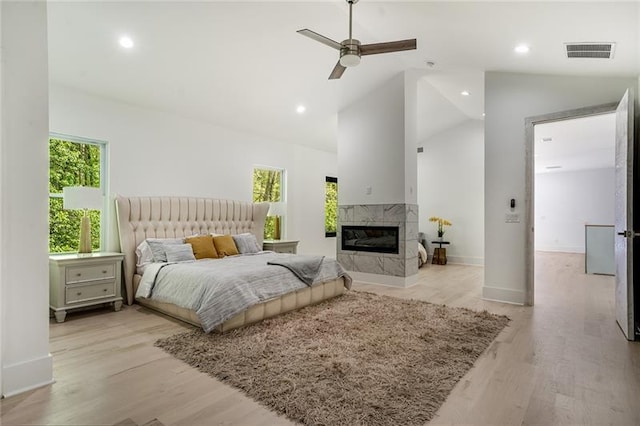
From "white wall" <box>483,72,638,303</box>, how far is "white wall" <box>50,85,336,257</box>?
3739mm

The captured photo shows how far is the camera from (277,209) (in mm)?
6059

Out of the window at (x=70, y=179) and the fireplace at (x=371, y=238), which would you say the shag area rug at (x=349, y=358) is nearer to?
the fireplace at (x=371, y=238)

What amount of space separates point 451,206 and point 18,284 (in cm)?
786

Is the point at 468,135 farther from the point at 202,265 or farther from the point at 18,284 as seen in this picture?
the point at 18,284

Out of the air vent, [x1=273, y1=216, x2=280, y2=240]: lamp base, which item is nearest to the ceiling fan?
the air vent

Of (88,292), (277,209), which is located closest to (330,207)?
(277,209)

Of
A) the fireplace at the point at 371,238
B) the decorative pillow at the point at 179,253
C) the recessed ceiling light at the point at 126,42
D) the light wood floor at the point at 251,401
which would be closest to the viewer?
the light wood floor at the point at 251,401

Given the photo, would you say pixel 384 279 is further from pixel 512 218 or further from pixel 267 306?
pixel 267 306

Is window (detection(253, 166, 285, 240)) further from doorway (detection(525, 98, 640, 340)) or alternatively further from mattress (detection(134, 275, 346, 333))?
doorway (detection(525, 98, 640, 340))

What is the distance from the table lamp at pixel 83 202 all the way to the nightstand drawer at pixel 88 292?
46cm

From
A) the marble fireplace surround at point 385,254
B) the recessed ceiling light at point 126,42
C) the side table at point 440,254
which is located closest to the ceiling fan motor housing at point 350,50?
the recessed ceiling light at point 126,42

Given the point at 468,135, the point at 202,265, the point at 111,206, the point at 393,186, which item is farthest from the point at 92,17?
the point at 468,135

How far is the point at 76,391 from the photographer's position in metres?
2.03

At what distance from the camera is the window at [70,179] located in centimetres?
392
